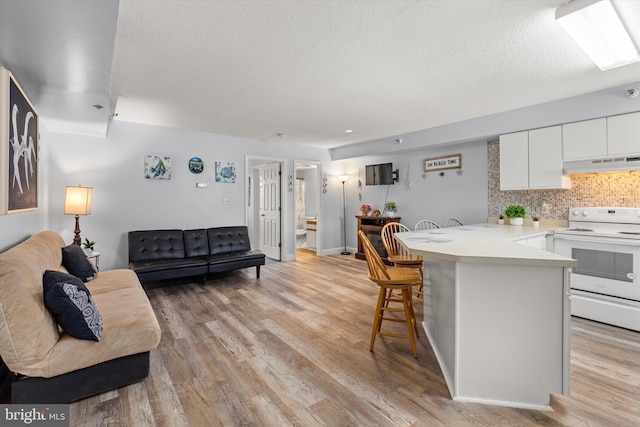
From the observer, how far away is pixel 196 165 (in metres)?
5.01

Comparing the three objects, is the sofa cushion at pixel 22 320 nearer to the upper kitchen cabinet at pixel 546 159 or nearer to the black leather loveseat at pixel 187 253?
the black leather loveseat at pixel 187 253

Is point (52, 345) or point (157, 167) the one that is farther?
point (157, 167)

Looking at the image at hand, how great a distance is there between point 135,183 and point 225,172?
4.50 feet

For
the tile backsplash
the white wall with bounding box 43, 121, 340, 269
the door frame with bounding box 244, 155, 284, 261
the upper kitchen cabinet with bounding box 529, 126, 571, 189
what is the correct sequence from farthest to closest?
the door frame with bounding box 244, 155, 284, 261
the white wall with bounding box 43, 121, 340, 269
the upper kitchen cabinet with bounding box 529, 126, 571, 189
the tile backsplash

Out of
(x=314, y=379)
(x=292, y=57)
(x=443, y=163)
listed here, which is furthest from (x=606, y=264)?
(x=292, y=57)

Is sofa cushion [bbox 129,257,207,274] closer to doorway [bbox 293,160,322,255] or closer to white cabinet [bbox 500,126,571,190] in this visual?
doorway [bbox 293,160,322,255]

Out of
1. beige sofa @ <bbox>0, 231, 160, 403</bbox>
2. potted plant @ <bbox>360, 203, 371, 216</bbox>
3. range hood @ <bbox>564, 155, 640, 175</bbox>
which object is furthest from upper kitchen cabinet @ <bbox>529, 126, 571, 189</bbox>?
beige sofa @ <bbox>0, 231, 160, 403</bbox>

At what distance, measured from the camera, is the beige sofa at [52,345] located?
1560 mm

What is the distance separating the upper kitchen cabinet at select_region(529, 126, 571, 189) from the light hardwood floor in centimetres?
157

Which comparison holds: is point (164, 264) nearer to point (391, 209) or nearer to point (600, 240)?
point (391, 209)

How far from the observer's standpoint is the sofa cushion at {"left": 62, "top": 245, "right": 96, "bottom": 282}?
2.86m

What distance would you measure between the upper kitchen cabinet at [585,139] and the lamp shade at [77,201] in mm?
5697

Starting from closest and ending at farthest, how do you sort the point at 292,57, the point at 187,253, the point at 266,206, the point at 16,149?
the point at 16,149
the point at 292,57
the point at 187,253
the point at 266,206

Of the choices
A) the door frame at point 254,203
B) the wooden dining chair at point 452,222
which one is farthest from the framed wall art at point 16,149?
the wooden dining chair at point 452,222
